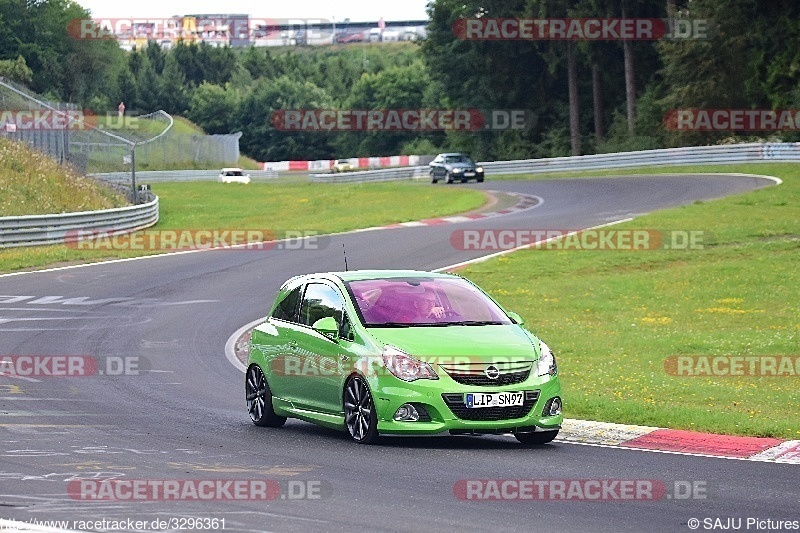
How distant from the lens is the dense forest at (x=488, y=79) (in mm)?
68250

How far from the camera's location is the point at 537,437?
11648 mm

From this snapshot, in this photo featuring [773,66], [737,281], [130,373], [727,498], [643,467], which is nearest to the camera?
[727,498]

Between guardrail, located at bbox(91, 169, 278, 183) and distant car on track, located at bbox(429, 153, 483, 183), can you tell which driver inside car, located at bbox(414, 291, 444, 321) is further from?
guardrail, located at bbox(91, 169, 278, 183)

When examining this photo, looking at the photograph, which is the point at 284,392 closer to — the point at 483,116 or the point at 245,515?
the point at 245,515

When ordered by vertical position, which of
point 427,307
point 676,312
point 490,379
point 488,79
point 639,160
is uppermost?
point 488,79

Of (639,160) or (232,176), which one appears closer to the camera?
(639,160)

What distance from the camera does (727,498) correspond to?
874 cm

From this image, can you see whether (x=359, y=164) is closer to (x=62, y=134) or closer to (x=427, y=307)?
(x=62, y=134)

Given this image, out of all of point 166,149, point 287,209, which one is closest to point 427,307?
point 287,209

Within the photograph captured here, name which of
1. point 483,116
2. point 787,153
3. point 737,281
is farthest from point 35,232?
point 483,116

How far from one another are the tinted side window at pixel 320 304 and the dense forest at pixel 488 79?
168 feet

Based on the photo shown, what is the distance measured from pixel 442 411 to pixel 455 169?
5100cm

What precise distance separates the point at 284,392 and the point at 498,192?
131ft

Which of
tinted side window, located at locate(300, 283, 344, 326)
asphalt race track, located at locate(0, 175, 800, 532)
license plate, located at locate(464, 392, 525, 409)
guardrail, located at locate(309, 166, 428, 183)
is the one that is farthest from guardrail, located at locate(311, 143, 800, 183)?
license plate, located at locate(464, 392, 525, 409)
